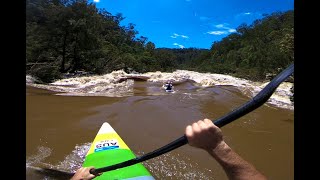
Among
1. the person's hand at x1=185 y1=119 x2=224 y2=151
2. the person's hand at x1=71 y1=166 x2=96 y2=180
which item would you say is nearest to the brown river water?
the person's hand at x1=71 y1=166 x2=96 y2=180

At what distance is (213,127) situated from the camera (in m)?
1.21

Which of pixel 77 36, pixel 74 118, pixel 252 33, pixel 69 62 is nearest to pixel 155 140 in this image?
pixel 74 118

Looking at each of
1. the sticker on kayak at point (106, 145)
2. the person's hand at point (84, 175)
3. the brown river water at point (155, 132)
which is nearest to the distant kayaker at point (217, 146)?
the person's hand at point (84, 175)

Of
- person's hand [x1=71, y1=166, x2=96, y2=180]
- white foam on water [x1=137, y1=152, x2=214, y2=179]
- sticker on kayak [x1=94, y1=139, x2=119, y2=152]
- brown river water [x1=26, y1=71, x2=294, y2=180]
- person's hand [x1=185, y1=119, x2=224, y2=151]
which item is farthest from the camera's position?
brown river water [x1=26, y1=71, x2=294, y2=180]

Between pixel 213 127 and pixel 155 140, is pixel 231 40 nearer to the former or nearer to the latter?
pixel 155 140

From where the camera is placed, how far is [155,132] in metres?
6.54

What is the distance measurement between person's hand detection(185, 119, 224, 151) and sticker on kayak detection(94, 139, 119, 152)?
2.88 m

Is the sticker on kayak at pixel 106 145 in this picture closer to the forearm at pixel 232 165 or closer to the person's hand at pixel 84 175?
the person's hand at pixel 84 175

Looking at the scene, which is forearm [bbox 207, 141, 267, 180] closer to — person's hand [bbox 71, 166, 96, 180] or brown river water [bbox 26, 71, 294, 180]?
person's hand [bbox 71, 166, 96, 180]

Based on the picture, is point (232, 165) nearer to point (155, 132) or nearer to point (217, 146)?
point (217, 146)

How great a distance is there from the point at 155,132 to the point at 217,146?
532 cm

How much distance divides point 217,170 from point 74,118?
397cm

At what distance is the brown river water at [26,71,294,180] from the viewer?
466 centimetres

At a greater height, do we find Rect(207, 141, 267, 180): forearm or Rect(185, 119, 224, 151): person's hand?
Rect(185, 119, 224, 151): person's hand
